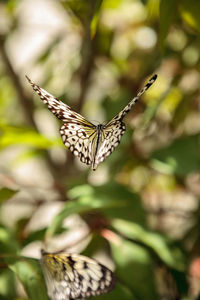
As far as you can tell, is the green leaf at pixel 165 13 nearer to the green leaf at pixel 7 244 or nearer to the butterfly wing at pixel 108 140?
the butterfly wing at pixel 108 140

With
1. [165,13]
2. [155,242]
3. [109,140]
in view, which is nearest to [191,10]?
[165,13]

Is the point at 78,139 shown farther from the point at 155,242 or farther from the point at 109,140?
the point at 155,242

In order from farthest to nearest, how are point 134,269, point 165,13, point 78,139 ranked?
1. point 134,269
2. point 78,139
3. point 165,13

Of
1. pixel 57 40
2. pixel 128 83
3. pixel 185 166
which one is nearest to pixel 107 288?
pixel 185 166

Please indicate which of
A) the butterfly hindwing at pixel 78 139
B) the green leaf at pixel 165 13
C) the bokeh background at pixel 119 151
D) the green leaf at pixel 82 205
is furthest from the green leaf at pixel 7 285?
the green leaf at pixel 165 13

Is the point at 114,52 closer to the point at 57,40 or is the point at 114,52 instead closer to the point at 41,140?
the point at 57,40
